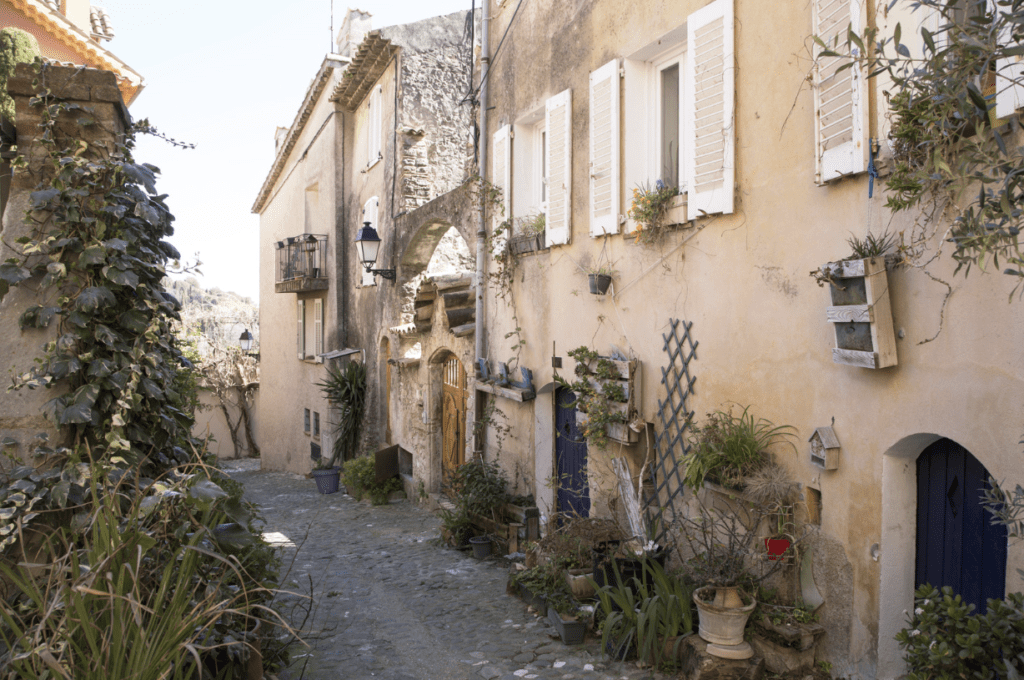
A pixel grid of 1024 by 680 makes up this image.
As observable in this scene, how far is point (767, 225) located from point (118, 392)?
13.1 feet

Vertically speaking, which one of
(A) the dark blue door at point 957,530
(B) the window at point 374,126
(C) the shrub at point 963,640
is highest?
(B) the window at point 374,126

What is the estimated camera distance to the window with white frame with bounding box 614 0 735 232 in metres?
5.31

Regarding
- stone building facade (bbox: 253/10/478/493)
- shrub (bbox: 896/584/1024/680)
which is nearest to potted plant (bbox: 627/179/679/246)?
shrub (bbox: 896/584/1024/680)

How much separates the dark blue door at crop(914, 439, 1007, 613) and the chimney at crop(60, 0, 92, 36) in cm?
1607

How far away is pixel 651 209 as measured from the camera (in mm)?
6027

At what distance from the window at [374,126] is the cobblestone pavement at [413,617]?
7.02 m

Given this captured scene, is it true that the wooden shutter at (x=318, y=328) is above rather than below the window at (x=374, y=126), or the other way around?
below

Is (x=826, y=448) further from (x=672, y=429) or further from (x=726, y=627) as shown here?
(x=672, y=429)

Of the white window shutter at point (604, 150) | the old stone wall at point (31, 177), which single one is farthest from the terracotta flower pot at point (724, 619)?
the old stone wall at point (31, 177)

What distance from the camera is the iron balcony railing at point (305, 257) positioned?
1680cm

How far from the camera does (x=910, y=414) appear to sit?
388 centimetres

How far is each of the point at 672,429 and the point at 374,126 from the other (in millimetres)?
10324

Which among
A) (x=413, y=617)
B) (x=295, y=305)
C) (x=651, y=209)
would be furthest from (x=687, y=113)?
(x=295, y=305)

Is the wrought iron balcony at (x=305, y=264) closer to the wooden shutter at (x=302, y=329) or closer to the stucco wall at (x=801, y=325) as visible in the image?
the wooden shutter at (x=302, y=329)
